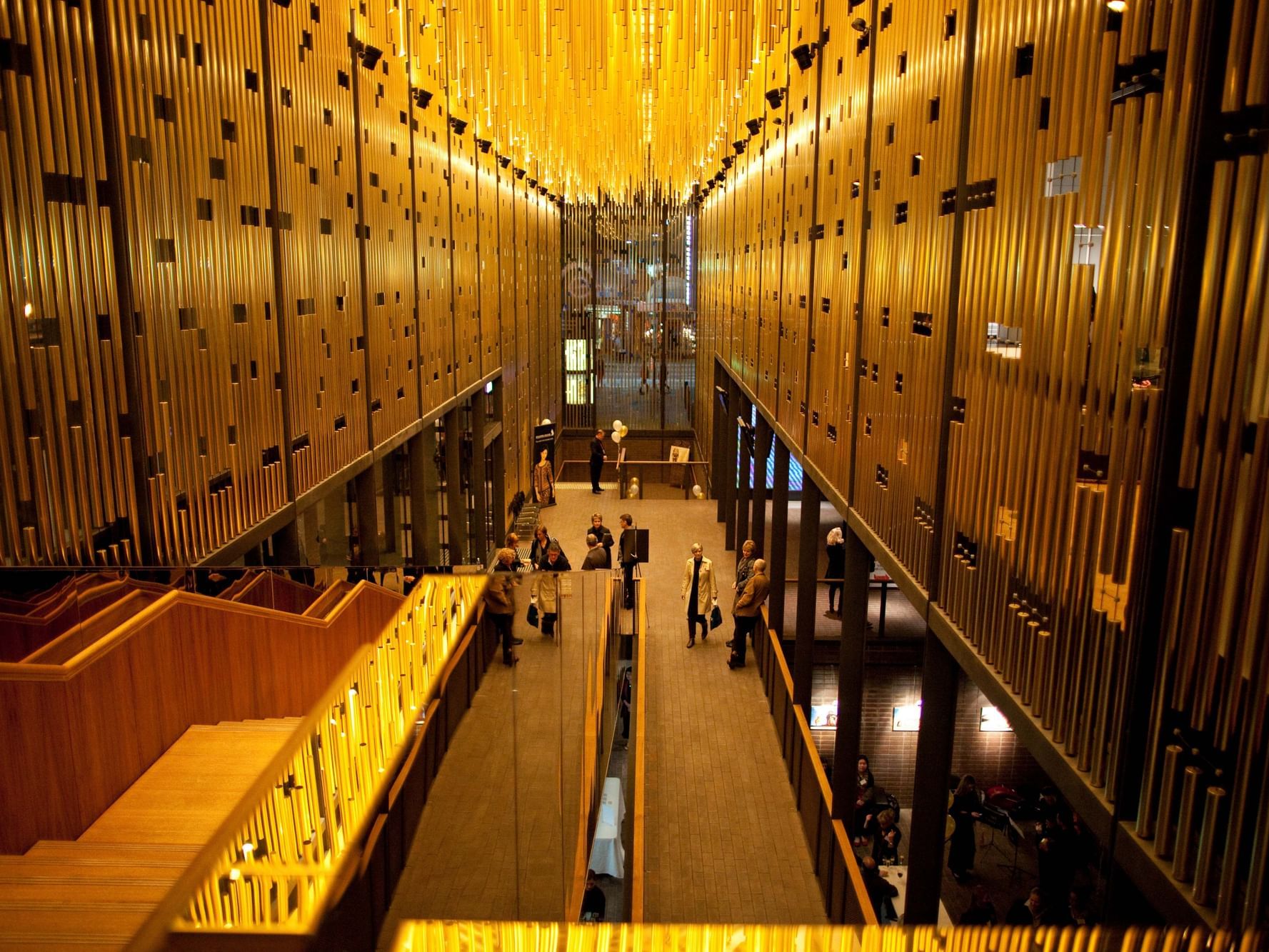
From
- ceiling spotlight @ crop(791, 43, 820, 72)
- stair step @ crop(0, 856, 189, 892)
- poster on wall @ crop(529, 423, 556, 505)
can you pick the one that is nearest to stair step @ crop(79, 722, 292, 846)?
stair step @ crop(0, 856, 189, 892)

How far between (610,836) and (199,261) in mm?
5488

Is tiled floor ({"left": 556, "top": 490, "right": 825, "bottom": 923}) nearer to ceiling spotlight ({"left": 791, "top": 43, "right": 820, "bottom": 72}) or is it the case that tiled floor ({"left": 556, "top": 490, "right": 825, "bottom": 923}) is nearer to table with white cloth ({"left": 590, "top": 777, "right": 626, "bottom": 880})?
table with white cloth ({"left": 590, "top": 777, "right": 626, "bottom": 880})

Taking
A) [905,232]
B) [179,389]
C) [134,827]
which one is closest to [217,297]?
[179,389]

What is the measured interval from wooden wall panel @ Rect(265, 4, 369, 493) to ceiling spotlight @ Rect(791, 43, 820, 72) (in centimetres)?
427

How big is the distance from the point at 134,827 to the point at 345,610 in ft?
5.30

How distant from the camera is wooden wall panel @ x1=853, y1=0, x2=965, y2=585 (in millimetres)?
5543

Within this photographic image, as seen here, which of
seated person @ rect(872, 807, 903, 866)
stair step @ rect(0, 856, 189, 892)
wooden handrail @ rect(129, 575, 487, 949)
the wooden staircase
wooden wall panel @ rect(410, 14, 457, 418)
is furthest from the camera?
wooden wall panel @ rect(410, 14, 457, 418)

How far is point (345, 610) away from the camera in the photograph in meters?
5.43

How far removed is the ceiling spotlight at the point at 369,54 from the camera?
9426 mm

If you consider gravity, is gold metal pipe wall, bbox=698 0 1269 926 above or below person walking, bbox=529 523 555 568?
above

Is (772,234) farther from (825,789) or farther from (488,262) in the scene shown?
(825,789)

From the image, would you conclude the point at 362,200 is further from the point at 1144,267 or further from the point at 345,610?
the point at 1144,267

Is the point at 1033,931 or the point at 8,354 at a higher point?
the point at 8,354

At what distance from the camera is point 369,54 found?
9.58 meters
